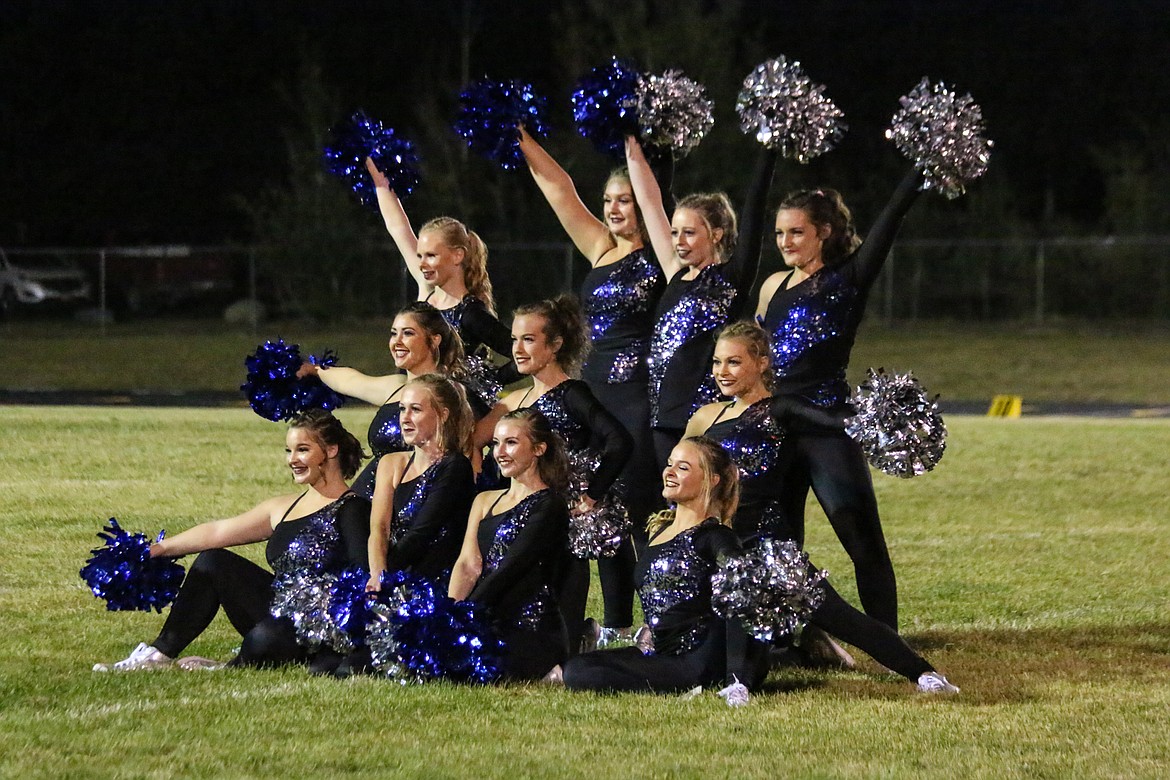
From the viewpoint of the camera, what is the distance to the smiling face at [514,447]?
18.1 feet

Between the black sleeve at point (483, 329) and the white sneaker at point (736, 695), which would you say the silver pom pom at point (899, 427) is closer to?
the white sneaker at point (736, 695)

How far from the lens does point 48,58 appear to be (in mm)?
38312

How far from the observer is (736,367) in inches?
221

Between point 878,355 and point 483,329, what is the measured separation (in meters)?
17.5

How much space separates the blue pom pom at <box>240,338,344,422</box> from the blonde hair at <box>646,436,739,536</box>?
1.40 m

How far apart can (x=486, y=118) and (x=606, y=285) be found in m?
0.71

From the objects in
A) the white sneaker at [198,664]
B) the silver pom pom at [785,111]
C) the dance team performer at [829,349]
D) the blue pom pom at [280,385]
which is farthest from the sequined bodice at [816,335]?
the white sneaker at [198,664]

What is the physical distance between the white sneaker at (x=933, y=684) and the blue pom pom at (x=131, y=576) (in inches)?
91.1

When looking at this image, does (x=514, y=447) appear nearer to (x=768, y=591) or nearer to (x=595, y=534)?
(x=595, y=534)

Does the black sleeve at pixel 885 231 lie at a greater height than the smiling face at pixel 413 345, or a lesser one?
greater

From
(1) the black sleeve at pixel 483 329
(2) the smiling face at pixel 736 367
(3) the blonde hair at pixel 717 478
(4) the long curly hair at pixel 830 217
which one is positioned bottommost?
(3) the blonde hair at pixel 717 478

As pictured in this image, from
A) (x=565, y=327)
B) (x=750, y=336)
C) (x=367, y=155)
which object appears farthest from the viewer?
(x=367, y=155)

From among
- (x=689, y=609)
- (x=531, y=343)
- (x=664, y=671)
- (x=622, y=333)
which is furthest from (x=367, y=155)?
(x=664, y=671)

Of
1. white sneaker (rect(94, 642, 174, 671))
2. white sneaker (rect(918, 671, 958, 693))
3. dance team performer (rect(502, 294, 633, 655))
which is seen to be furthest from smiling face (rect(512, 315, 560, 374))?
white sneaker (rect(918, 671, 958, 693))
